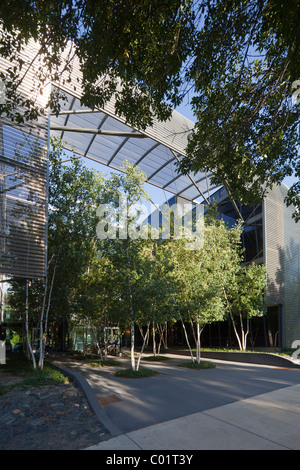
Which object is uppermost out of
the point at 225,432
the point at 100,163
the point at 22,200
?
the point at 100,163

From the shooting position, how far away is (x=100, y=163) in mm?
24203

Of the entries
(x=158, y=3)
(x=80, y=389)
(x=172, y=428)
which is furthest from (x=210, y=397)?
(x=158, y=3)

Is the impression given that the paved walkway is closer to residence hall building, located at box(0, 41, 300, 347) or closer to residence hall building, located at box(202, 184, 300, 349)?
residence hall building, located at box(0, 41, 300, 347)

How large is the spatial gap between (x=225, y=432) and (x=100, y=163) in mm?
21223

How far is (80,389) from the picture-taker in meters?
8.91

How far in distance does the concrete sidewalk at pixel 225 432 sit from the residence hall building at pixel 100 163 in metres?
6.83

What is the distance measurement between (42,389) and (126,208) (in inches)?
291

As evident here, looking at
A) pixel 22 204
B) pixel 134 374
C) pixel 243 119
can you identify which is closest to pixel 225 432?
pixel 243 119

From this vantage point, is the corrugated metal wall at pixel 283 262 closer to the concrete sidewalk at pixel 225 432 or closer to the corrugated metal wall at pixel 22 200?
the concrete sidewalk at pixel 225 432

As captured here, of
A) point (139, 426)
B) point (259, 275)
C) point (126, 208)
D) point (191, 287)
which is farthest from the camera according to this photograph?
point (259, 275)

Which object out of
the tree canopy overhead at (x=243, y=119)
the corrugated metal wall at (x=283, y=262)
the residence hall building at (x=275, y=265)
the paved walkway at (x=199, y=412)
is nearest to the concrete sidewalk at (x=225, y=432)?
the paved walkway at (x=199, y=412)

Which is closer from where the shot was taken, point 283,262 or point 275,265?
point 275,265

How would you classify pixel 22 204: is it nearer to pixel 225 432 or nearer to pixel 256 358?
pixel 225 432
